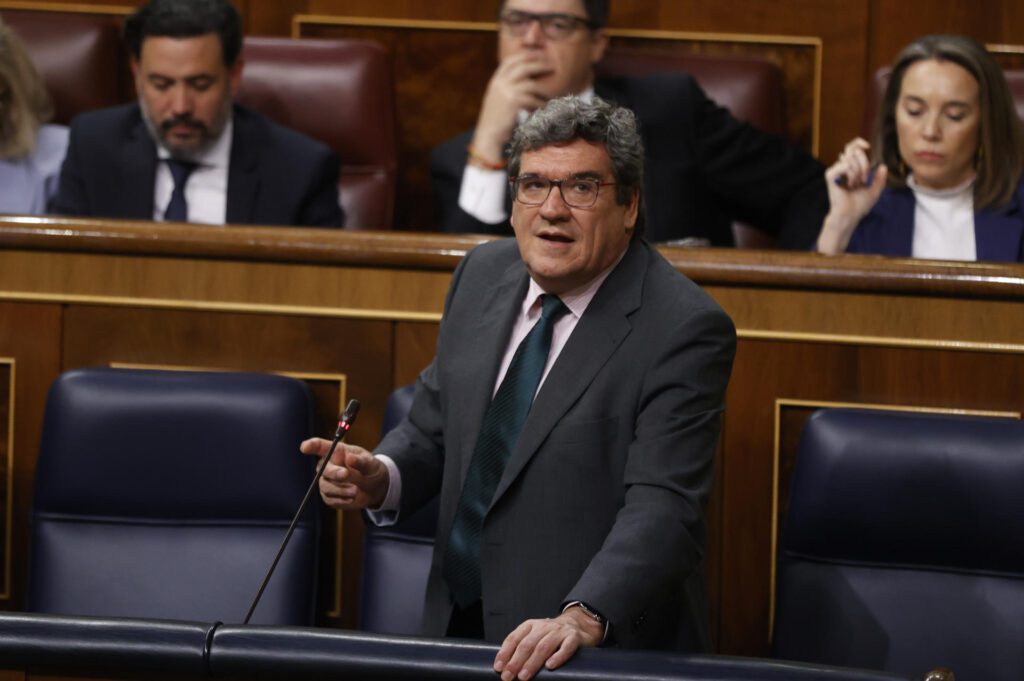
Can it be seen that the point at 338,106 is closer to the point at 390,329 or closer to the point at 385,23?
the point at 385,23

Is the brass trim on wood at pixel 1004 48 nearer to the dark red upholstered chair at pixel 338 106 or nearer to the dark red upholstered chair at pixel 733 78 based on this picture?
the dark red upholstered chair at pixel 733 78

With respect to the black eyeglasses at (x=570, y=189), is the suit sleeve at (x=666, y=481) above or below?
below

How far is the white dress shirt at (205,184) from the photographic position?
5.24 ft

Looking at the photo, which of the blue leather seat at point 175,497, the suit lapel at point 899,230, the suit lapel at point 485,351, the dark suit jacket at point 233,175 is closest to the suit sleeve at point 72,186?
the dark suit jacket at point 233,175

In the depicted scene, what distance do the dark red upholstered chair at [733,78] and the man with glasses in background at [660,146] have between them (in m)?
0.08

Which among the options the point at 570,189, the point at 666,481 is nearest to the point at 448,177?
the point at 570,189

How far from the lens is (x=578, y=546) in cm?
95

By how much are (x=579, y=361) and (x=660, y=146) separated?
2.27 feet

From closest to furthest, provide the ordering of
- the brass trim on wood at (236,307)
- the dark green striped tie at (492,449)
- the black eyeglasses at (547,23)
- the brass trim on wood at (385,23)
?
the dark green striped tie at (492,449)
the brass trim on wood at (236,307)
the black eyeglasses at (547,23)
the brass trim on wood at (385,23)

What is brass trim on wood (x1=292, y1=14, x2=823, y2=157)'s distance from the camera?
1.80m

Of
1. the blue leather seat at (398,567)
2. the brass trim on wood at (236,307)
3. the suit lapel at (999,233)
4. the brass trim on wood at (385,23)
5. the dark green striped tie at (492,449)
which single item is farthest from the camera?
the brass trim on wood at (385,23)

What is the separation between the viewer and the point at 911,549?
1.04m

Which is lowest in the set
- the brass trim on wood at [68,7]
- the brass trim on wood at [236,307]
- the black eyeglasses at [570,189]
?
the brass trim on wood at [236,307]

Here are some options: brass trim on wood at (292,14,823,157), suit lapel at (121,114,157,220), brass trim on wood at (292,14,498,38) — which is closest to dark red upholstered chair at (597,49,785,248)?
brass trim on wood at (292,14,823,157)
